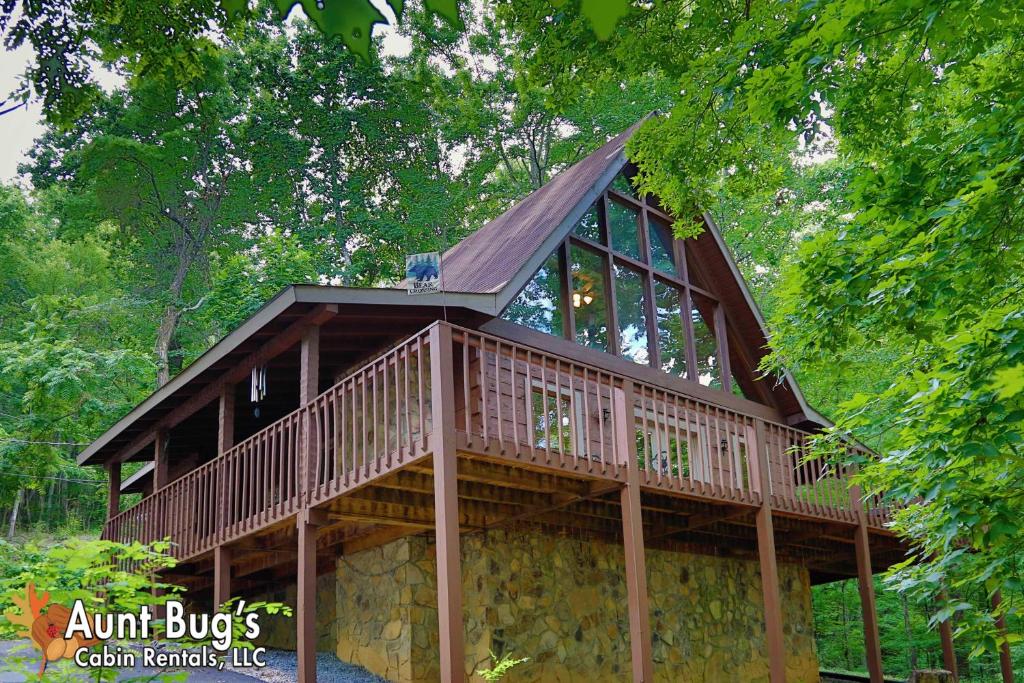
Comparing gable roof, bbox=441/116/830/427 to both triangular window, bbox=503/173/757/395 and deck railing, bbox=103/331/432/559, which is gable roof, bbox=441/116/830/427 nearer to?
triangular window, bbox=503/173/757/395

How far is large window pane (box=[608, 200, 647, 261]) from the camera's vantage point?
13.0 metres

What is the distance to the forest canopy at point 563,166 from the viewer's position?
6.41 meters

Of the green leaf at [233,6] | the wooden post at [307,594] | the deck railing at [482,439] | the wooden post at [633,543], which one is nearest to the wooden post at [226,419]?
the deck railing at [482,439]

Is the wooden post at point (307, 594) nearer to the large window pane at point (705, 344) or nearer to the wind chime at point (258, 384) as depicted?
the wind chime at point (258, 384)

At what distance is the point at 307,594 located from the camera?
9.05 meters

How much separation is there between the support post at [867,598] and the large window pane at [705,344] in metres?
2.50

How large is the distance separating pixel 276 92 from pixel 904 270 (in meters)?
26.9

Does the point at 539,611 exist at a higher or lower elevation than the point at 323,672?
higher

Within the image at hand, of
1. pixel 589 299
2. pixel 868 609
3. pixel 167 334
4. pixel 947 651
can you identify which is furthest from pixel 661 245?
pixel 167 334

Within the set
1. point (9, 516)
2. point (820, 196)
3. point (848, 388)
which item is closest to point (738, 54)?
point (848, 388)

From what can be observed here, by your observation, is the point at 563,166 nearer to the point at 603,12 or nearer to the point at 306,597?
the point at 306,597

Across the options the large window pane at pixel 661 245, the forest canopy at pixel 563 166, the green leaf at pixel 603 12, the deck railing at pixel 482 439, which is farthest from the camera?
the large window pane at pixel 661 245

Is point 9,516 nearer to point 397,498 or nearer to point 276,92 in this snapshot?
point 276,92

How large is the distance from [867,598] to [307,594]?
740 centimetres
